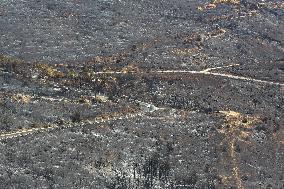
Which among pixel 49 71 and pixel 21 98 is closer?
pixel 21 98

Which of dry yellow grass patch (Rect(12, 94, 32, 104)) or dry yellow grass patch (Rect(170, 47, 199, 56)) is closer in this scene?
dry yellow grass patch (Rect(12, 94, 32, 104))

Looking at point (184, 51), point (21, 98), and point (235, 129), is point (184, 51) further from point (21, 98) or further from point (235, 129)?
point (21, 98)

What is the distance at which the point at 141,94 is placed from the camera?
65688mm

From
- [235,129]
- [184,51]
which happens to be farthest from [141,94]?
[184,51]

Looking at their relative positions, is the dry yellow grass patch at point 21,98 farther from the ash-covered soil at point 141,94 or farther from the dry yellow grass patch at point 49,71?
the dry yellow grass patch at point 49,71

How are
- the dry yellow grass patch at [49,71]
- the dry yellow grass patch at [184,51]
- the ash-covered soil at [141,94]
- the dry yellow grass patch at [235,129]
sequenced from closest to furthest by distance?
the ash-covered soil at [141,94] < the dry yellow grass patch at [235,129] < the dry yellow grass patch at [49,71] < the dry yellow grass patch at [184,51]

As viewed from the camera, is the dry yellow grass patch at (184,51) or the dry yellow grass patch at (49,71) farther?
the dry yellow grass patch at (184,51)

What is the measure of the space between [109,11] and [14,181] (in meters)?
46.4

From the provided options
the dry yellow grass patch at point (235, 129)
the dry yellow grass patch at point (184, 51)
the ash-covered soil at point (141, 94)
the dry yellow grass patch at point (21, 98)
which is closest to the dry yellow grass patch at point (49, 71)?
the ash-covered soil at point (141, 94)

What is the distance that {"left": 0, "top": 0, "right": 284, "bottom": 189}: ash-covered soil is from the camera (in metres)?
50.8

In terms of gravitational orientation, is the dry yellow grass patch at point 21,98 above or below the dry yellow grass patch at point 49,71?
above

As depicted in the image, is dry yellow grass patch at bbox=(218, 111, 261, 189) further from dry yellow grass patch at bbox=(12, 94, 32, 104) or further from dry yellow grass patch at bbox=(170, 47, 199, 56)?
dry yellow grass patch at bbox=(12, 94, 32, 104)

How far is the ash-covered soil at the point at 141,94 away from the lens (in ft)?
167

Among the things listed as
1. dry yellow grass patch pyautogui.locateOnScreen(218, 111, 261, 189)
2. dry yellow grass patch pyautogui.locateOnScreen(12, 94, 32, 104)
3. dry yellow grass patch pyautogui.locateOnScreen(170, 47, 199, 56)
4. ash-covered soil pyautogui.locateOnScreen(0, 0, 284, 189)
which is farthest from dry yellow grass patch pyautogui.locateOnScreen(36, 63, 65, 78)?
dry yellow grass patch pyautogui.locateOnScreen(218, 111, 261, 189)
